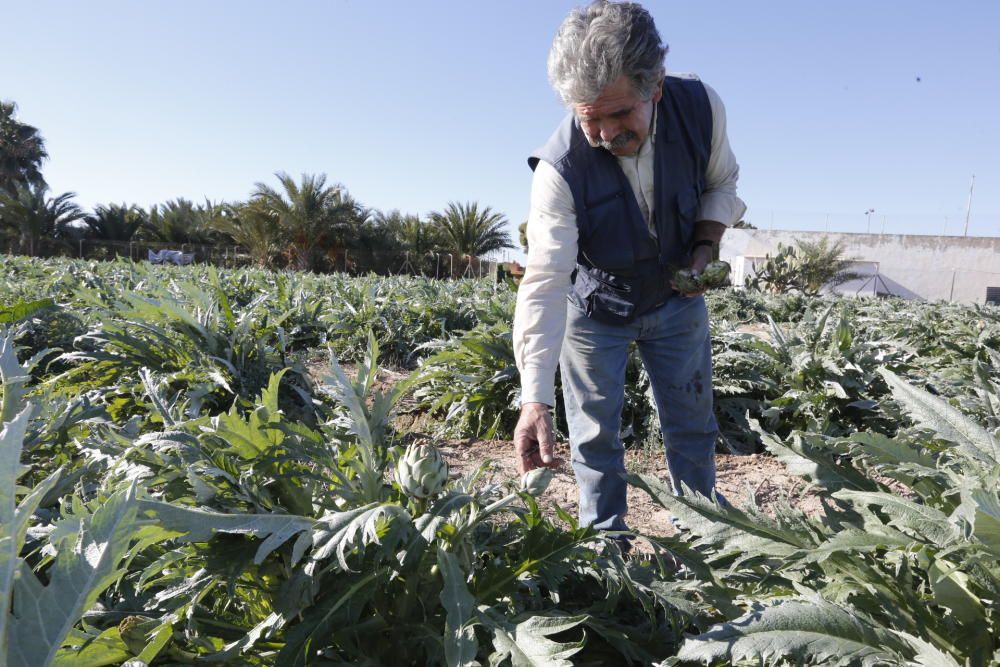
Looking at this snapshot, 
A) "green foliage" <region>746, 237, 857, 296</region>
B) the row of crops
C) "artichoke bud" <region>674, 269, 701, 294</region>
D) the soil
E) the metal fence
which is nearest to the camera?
the row of crops

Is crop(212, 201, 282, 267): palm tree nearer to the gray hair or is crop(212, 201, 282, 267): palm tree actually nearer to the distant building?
the distant building

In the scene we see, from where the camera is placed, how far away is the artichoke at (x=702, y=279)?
249 centimetres

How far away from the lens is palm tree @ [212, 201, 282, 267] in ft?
96.6

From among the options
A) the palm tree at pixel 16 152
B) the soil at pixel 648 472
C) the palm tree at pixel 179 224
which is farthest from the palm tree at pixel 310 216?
the soil at pixel 648 472

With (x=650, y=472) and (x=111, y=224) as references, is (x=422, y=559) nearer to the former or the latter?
(x=650, y=472)

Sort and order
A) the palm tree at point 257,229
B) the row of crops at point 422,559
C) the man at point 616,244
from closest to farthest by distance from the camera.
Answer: the row of crops at point 422,559, the man at point 616,244, the palm tree at point 257,229

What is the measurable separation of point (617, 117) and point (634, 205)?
0.39 meters

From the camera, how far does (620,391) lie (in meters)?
2.68

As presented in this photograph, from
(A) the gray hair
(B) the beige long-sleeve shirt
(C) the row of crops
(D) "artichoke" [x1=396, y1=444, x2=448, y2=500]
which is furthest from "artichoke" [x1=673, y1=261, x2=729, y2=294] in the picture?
(D) "artichoke" [x1=396, y1=444, x2=448, y2=500]

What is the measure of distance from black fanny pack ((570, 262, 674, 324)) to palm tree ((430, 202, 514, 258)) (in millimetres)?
31645

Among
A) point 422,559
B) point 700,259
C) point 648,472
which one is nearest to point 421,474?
point 422,559

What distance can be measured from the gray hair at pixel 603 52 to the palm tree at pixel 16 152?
4299 centimetres

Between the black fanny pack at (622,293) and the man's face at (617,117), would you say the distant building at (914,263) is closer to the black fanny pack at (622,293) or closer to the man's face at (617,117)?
the black fanny pack at (622,293)

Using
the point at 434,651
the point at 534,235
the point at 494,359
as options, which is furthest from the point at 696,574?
the point at 494,359
